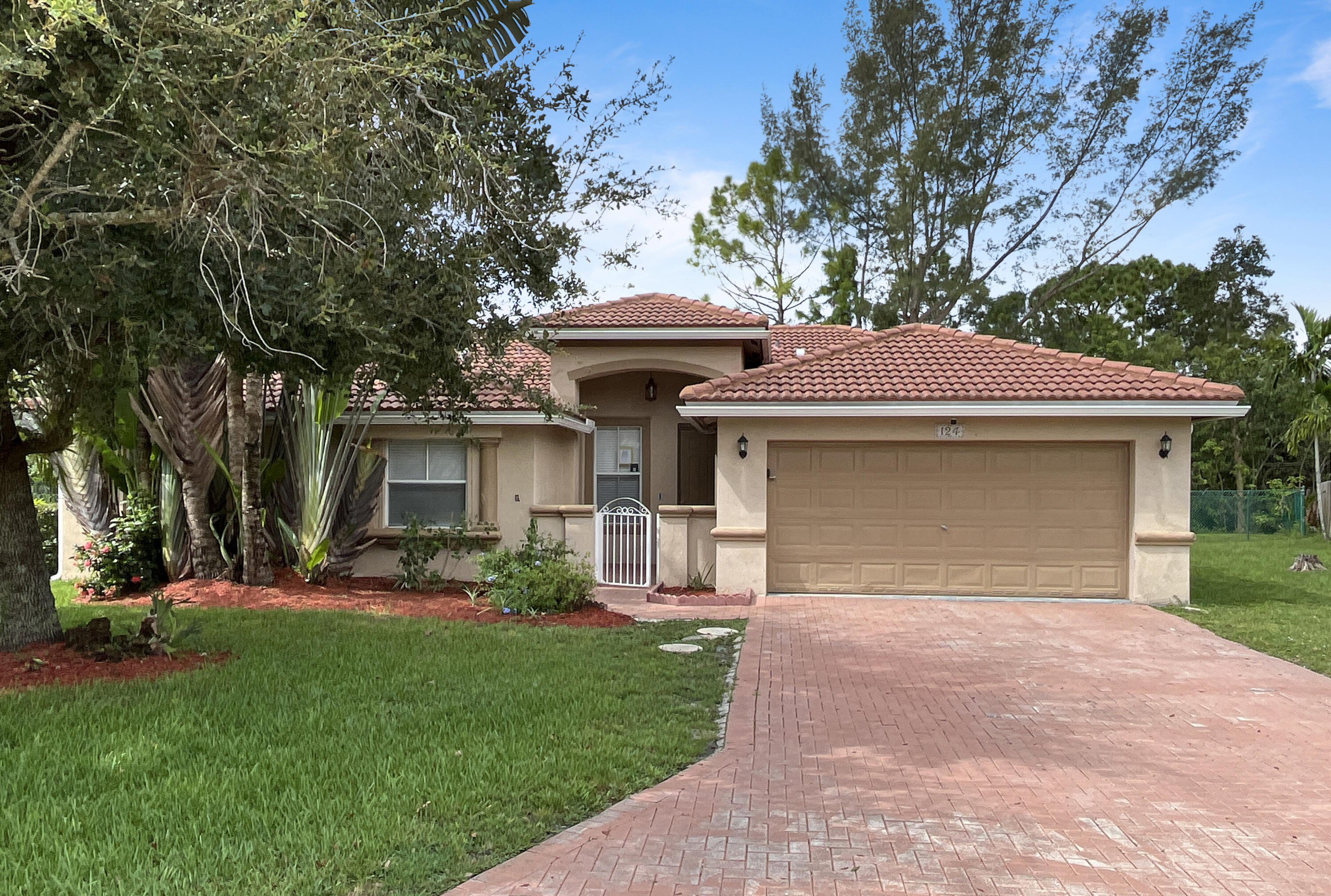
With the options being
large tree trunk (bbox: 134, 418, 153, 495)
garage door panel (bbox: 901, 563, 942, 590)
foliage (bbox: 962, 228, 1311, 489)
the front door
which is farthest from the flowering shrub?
foliage (bbox: 962, 228, 1311, 489)

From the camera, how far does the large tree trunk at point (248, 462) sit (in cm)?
1315

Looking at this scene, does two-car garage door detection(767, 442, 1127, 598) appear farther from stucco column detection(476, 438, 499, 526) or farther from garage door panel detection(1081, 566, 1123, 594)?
stucco column detection(476, 438, 499, 526)

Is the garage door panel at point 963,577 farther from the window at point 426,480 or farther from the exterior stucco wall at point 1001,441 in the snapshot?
the window at point 426,480

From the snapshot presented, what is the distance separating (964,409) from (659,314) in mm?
5631

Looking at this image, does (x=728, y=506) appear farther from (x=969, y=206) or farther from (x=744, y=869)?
(x=969, y=206)

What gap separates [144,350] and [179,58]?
2.02 metres

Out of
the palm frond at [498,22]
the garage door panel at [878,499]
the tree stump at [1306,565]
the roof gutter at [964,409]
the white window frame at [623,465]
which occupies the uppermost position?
the palm frond at [498,22]

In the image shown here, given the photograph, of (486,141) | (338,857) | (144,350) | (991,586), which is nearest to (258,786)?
(338,857)

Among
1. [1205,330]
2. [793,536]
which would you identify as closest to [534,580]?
[793,536]

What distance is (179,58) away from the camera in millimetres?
5934

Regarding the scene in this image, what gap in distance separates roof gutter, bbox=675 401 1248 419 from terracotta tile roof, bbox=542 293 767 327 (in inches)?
114

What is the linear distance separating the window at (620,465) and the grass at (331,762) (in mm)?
9374

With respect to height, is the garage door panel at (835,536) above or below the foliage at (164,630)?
above

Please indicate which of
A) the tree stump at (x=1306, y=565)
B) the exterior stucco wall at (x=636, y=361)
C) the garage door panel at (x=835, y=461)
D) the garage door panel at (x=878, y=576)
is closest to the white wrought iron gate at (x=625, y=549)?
the garage door panel at (x=835, y=461)
